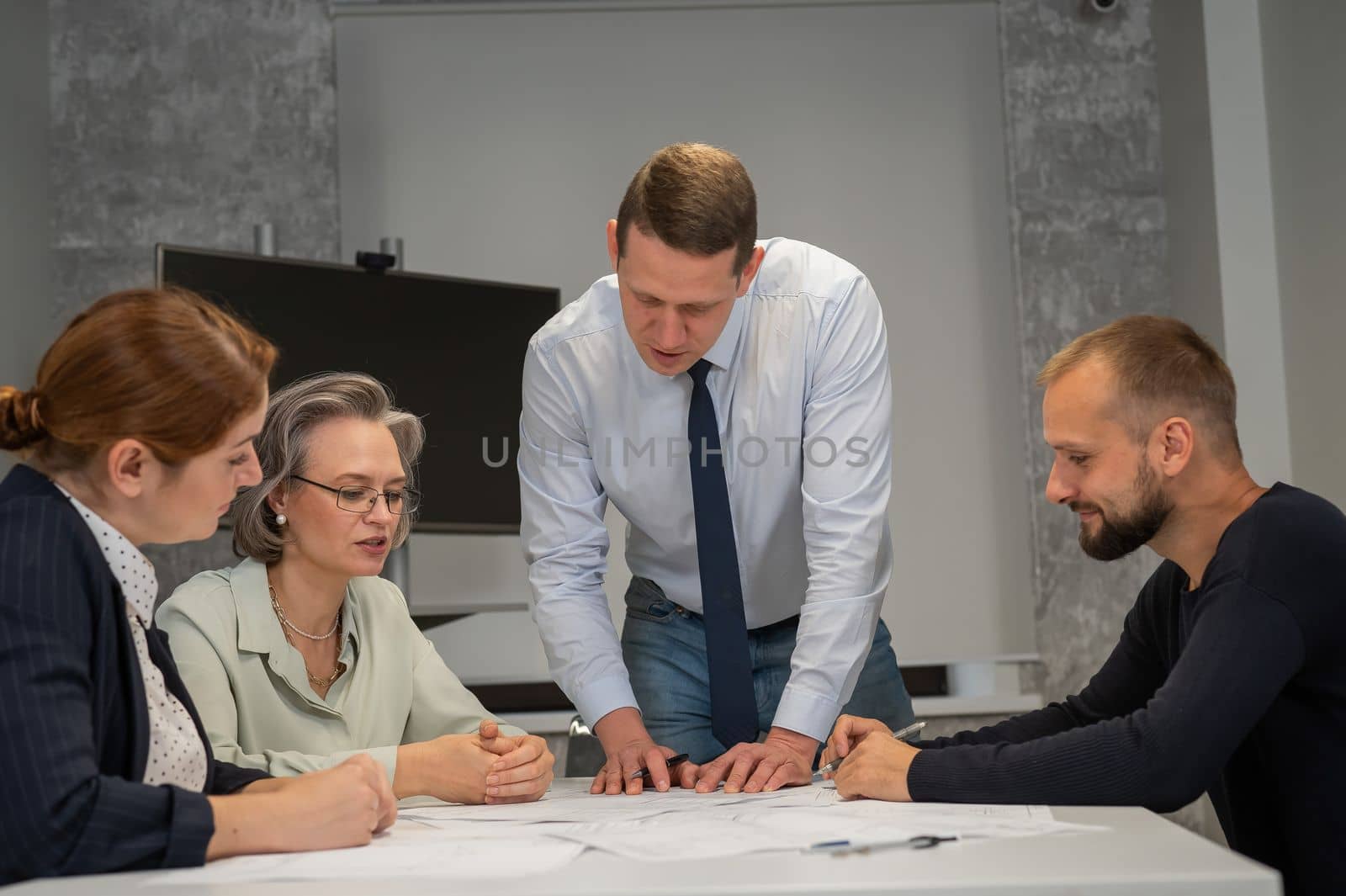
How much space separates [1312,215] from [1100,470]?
2247 mm

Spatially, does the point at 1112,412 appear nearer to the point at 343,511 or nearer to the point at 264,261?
the point at 343,511

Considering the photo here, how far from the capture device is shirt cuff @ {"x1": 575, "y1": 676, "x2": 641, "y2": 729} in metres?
1.98

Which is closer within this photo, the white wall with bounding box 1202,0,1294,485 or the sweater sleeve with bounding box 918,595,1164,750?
the sweater sleeve with bounding box 918,595,1164,750

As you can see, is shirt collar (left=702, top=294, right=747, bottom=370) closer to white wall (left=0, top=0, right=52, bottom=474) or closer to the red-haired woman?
the red-haired woman

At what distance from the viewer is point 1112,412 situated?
1660 millimetres

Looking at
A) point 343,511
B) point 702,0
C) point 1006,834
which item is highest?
point 702,0

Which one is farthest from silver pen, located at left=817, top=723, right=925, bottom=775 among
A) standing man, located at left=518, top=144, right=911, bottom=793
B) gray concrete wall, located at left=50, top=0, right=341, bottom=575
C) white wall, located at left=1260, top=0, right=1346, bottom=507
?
gray concrete wall, located at left=50, top=0, right=341, bottom=575

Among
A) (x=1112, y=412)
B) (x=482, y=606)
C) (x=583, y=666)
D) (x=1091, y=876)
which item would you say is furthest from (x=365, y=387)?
(x=482, y=606)

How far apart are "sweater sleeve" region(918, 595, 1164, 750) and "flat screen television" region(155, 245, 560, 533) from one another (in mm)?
1888

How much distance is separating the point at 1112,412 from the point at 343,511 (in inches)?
44.5

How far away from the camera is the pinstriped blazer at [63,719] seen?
109 cm

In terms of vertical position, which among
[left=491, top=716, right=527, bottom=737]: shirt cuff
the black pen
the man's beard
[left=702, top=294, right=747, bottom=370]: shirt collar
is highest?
[left=702, top=294, right=747, bottom=370]: shirt collar

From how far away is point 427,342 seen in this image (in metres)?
3.52

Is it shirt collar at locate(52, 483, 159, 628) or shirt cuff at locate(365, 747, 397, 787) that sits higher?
shirt collar at locate(52, 483, 159, 628)
